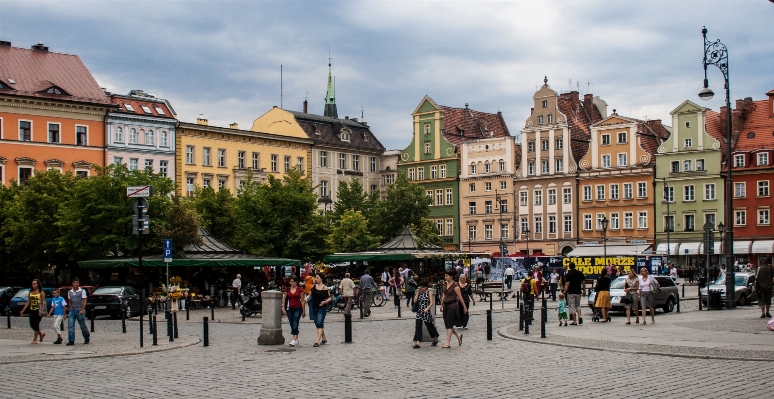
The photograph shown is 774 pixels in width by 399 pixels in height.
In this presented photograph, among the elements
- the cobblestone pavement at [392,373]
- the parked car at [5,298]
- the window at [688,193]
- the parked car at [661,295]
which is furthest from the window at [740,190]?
the cobblestone pavement at [392,373]

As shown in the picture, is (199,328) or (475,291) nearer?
(199,328)

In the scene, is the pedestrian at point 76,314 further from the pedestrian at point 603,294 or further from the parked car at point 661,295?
the parked car at point 661,295

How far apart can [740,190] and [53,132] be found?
53.9 metres

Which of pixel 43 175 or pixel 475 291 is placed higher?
pixel 43 175

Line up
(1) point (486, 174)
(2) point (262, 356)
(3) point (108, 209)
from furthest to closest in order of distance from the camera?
(1) point (486, 174) < (3) point (108, 209) < (2) point (262, 356)

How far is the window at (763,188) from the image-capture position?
7300 centimetres

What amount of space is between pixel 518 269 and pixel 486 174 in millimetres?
27541

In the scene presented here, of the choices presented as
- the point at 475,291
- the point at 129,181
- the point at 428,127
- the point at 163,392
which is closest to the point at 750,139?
the point at 428,127

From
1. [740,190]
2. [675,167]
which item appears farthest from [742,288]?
[675,167]

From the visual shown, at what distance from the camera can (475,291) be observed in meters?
48.3

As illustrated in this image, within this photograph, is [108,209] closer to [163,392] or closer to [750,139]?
[163,392]

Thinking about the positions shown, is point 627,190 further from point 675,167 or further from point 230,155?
point 230,155

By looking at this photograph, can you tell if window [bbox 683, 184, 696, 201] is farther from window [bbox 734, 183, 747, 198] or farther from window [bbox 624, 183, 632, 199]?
window [bbox 624, 183, 632, 199]

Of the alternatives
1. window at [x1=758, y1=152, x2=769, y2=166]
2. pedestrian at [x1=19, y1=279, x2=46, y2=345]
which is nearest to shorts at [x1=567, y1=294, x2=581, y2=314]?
pedestrian at [x1=19, y1=279, x2=46, y2=345]
